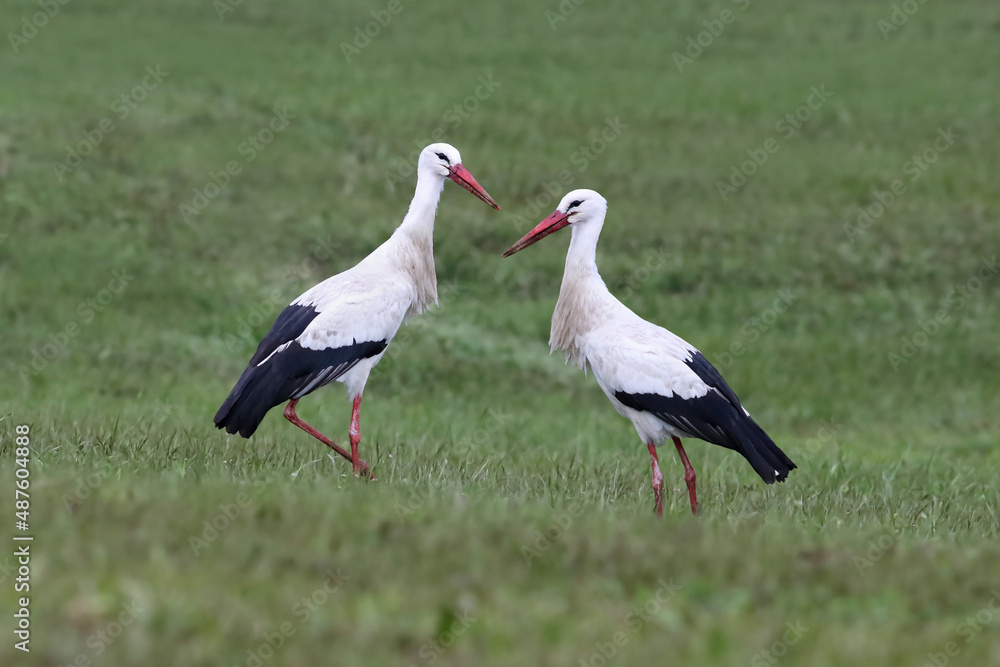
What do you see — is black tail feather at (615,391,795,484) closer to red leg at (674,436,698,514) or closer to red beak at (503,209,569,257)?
red leg at (674,436,698,514)

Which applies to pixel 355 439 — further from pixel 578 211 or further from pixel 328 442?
pixel 578 211

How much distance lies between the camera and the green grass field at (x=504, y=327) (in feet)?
13.9

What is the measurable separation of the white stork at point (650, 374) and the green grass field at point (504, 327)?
1.36 feet

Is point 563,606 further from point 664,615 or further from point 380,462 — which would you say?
point 380,462

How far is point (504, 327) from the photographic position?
14930 mm

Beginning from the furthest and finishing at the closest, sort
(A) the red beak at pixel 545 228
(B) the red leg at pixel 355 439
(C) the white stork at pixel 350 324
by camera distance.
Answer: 1. (A) the red beak at pixel 545 228
2. (B) the red leg at pixel 355 439
3. (C) the white stork at pixel 350 324

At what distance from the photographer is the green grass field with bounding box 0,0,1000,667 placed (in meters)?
4.23

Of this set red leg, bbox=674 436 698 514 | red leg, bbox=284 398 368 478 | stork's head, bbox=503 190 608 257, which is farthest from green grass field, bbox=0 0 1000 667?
stork's head, bbox=503 190 608 257

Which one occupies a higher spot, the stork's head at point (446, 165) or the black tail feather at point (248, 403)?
the stork's head at point (446, 165)

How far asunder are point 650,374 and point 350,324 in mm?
2013

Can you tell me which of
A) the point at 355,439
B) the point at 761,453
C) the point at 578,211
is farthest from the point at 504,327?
the point at 761,453

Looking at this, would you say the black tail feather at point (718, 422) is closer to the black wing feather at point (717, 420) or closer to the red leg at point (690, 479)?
the black wing feather at point (717, 420)

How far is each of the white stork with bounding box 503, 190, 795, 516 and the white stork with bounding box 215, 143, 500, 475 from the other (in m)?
0.88

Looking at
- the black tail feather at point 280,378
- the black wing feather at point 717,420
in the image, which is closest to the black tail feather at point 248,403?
the black tail feather at point 280,378
